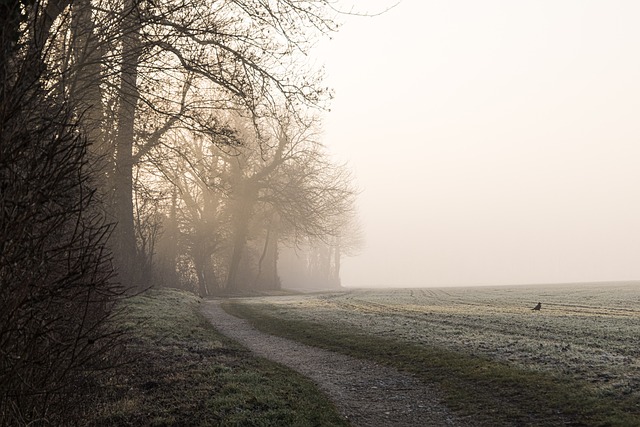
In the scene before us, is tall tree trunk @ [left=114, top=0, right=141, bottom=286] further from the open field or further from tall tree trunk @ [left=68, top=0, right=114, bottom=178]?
the open field

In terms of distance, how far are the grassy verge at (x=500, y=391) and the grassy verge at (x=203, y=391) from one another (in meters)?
2.73

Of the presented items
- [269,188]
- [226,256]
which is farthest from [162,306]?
[226,256]

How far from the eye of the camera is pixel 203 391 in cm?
982

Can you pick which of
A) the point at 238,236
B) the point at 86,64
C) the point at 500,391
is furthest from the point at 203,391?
the point at 238,236

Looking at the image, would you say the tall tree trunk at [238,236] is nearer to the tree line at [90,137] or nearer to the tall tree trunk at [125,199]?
the tree line at [90,137]

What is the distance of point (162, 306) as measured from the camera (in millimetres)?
23750

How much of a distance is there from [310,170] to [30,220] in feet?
146

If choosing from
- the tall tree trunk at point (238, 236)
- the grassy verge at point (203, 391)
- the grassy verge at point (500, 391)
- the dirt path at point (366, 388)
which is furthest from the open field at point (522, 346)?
the tall tree trunk at point (238, 236)

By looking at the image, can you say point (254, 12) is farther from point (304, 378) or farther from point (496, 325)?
point (496, 325)

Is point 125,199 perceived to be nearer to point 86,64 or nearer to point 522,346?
point 86,64

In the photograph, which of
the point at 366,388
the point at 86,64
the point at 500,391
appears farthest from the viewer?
the point at 366,388

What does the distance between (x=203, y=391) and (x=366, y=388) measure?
3395mm

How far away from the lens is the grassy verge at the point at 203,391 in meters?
8.33

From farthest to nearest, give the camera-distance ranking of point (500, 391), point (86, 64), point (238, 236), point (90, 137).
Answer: point (238, 236), point (90, 137), point (86, 64), point (500, 391)
